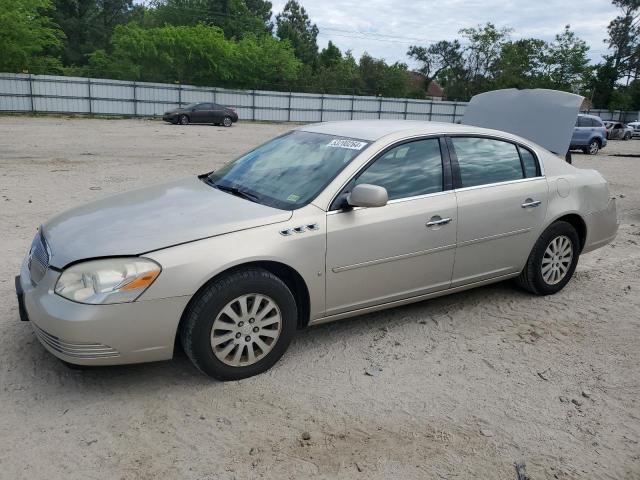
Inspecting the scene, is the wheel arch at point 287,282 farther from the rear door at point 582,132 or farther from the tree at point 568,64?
the tree at point 568,64

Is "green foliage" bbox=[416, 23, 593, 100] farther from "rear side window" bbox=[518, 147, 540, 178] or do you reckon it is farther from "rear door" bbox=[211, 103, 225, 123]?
"rear side window" bbox=[518, 147, 540, 178]

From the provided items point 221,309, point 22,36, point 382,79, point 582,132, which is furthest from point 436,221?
point 382,79

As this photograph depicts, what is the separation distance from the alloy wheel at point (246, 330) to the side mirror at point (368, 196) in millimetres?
835

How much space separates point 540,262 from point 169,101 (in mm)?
34265

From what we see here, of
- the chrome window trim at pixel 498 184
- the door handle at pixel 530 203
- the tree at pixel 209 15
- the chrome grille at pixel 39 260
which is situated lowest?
the chrome grille at pixel 39 260

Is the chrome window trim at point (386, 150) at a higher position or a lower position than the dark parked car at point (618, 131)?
higher

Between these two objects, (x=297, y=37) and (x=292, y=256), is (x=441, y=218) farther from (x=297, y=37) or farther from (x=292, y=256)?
(x=297, y=37)

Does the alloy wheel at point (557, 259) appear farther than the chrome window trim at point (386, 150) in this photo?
Yes

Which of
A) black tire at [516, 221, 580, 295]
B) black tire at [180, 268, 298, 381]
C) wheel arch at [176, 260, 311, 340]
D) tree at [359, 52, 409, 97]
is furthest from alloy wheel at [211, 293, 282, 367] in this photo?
tree at [359, 52, 409, 97]

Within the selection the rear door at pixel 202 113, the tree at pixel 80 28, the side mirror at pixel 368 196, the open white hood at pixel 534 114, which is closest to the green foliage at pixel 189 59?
the tree at pixel 80 28

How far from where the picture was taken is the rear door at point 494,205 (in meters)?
4.30

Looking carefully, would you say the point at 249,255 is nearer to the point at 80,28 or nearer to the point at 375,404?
the point at 375,404

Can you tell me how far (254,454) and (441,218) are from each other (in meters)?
2.17

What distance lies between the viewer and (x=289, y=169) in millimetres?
4102
